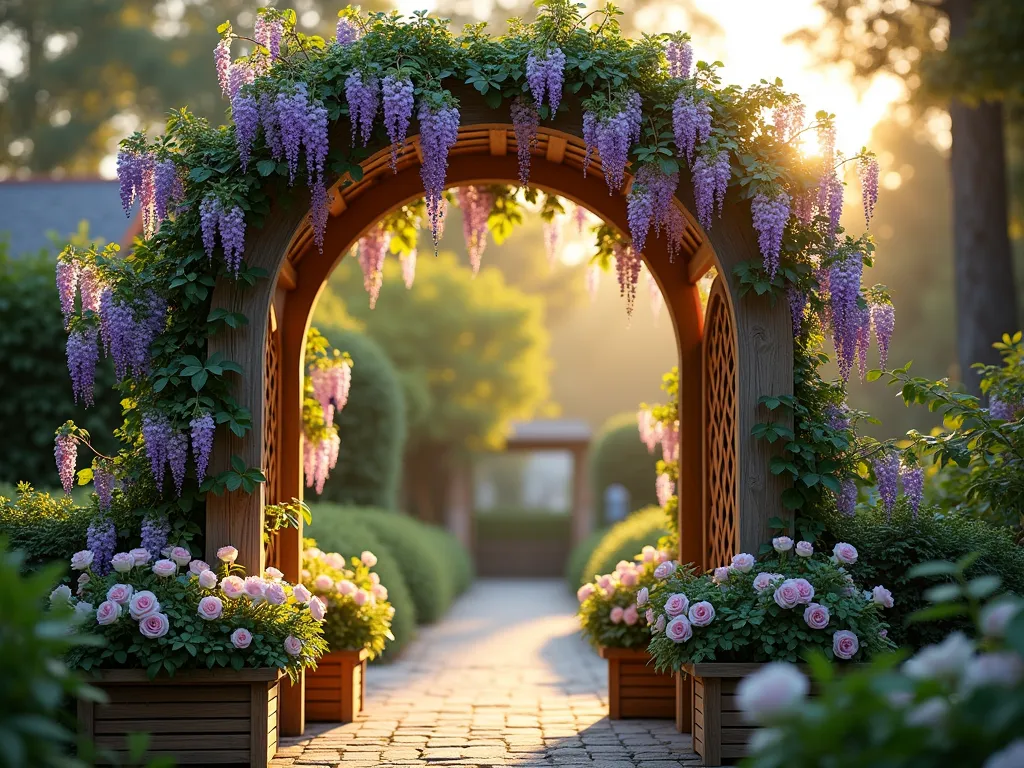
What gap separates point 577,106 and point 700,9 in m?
18.1

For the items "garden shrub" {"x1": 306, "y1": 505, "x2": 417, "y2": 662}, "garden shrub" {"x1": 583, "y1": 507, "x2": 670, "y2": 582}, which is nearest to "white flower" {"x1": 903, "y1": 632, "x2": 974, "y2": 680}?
"garden shrub" {"x1": 306, "y1": 505, "x2": 417, "y2": 662}

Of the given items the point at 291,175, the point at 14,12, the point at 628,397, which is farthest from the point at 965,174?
the point at 628,397

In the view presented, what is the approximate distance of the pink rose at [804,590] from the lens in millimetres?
3902

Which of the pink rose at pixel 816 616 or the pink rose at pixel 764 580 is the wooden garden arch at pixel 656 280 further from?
the pink rose at pixel 816 616

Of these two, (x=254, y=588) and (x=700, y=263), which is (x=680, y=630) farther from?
(x=700, y=263)

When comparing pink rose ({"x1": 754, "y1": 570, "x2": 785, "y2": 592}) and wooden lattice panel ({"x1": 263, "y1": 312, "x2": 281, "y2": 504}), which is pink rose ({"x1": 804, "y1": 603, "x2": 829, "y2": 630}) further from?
wooden lattice panel ({"x1": 263, "y1": 312, "x2": 281, "y2": 504})

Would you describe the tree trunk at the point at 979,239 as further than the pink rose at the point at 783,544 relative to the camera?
Yes

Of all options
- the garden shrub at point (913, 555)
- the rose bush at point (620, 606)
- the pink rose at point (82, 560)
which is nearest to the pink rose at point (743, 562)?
the garden shrub at point (913, 555)

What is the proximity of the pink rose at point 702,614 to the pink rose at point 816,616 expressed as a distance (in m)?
0.35

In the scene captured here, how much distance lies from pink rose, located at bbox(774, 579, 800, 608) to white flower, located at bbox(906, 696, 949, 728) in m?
→ 2.05

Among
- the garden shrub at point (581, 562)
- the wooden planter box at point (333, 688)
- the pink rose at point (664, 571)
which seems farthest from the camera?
the garden shrub at point (581, 562)

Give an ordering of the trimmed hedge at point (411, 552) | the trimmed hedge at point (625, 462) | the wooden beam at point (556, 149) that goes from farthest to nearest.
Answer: the trimmed hedge at point (625, 462) < the trimmed hedge at point (411, 552) < the wooden beam at point (556, 149)

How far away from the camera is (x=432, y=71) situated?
4.21 meters

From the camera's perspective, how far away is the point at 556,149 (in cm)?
477
